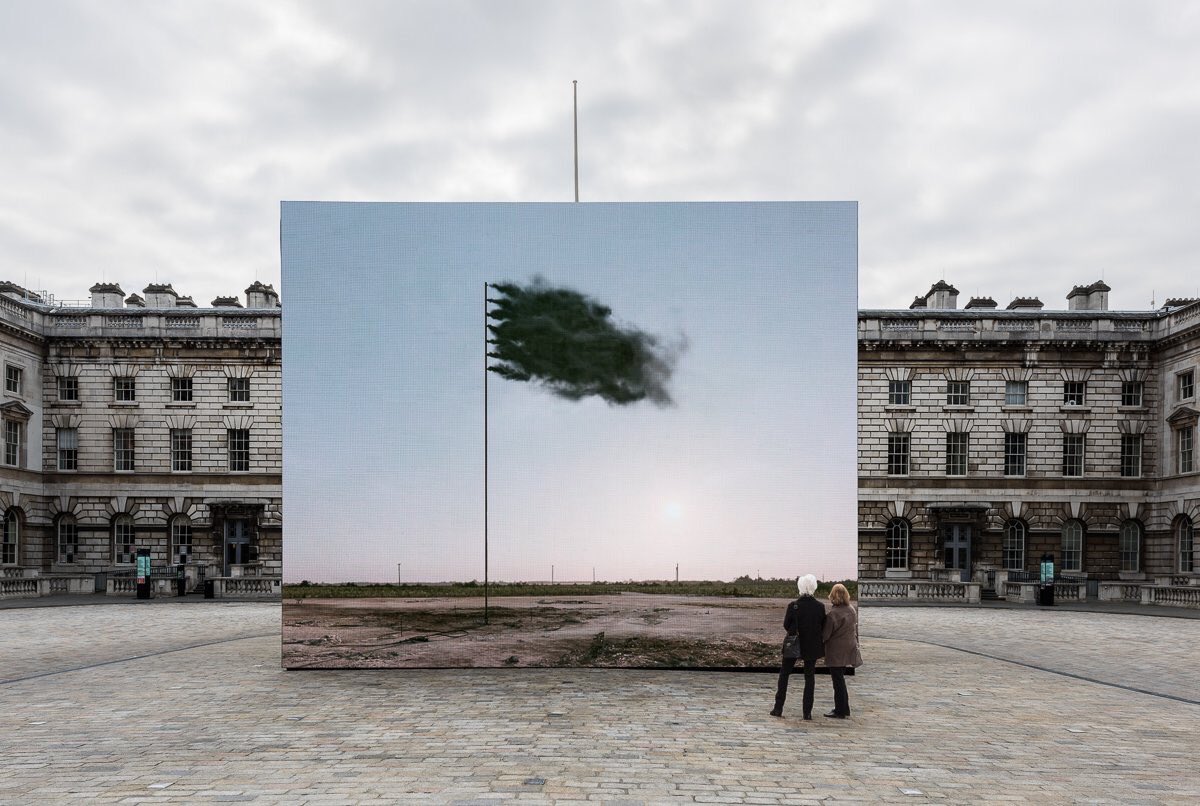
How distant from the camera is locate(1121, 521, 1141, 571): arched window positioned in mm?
38812

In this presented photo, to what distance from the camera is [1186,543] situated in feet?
121

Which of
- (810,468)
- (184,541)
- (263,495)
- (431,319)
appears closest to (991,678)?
(810,468)

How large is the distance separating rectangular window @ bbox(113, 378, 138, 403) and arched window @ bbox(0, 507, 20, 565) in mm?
6319

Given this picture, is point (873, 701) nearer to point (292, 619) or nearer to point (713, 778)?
point (713, 778)

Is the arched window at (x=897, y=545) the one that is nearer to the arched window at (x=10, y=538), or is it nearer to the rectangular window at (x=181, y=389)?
the rectangular window at (x=181, y=389)

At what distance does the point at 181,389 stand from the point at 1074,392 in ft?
133

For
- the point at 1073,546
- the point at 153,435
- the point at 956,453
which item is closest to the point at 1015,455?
the point at 956,453

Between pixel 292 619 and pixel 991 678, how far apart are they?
10.6m

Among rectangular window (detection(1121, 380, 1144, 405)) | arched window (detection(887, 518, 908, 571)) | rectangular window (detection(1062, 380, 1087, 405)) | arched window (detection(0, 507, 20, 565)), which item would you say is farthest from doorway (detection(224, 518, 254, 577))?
rectangular window (detection(1121, 380, 1144, 405))

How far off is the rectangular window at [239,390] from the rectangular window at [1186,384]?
41.2 m

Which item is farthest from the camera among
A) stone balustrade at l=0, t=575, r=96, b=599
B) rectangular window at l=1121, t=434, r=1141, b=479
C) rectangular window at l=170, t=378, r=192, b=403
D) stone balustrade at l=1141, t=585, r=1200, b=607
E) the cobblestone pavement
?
rectangular window at l=170, t=378, r=192, b=403

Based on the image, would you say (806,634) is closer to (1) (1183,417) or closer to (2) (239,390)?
(1) (1183,417)

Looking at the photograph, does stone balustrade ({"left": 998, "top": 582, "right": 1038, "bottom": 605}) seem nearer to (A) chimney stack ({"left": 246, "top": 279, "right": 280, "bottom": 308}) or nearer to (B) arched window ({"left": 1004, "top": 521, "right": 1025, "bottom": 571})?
(B) arched window ({"left": 1004, "top": 521, "right": 1025, "bottom": 571})

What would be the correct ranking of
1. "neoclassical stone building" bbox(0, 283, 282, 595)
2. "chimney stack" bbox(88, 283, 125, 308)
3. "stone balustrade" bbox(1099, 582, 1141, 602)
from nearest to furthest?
"stone balustrade" bbox(1099, 582, 1141, 602)
"neoclassical stone building" bbox(0, 283, 282, 595)
"chimney stack" bbox(88, 283, 125, 308)
